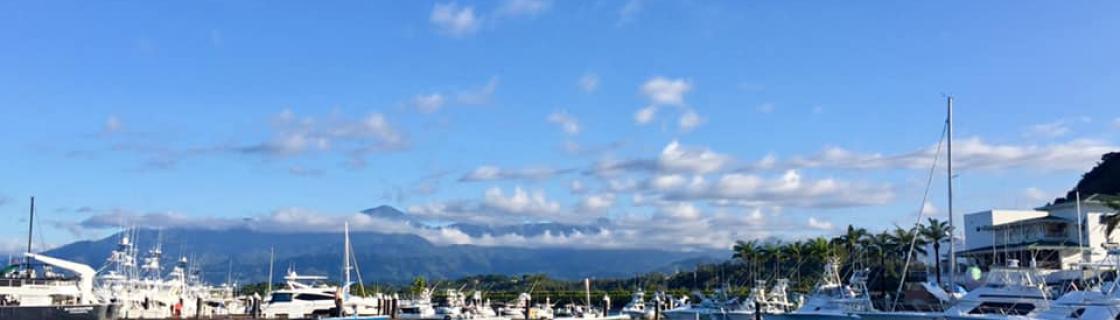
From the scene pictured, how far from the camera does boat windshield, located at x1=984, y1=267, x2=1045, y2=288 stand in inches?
1927

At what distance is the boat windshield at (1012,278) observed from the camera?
4894 cm

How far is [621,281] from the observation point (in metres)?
138

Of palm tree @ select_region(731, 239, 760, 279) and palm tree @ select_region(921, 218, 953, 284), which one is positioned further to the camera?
palm tree @ select_region(731, 239, 760, 279)

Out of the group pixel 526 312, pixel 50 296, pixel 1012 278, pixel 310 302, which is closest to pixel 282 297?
pixel 310 302

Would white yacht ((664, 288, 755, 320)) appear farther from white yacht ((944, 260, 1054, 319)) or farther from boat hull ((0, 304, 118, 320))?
boat hull ((0, 304, 118, 320))

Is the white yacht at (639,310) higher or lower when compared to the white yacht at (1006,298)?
lower

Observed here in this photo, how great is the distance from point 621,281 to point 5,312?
3610 inches

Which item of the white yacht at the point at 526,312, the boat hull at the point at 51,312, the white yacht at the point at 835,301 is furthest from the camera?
the white yacht at the point at 526,312

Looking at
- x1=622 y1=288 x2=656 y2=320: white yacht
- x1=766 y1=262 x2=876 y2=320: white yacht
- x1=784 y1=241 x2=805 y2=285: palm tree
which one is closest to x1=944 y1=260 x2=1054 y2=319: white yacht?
x1=766 y1=262 x2=876 y2=320: white yacht

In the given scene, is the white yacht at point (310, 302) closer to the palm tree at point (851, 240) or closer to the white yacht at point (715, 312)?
the white yacht at point (715, 312)

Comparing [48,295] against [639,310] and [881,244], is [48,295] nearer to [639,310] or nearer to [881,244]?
[639,310]

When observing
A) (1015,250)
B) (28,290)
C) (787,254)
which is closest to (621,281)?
(787,254)

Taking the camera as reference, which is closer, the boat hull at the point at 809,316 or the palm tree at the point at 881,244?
the boat hull at the point at 809,316

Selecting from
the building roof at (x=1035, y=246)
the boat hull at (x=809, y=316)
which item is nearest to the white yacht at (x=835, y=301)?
the boat hull at (x=809, y=316)
